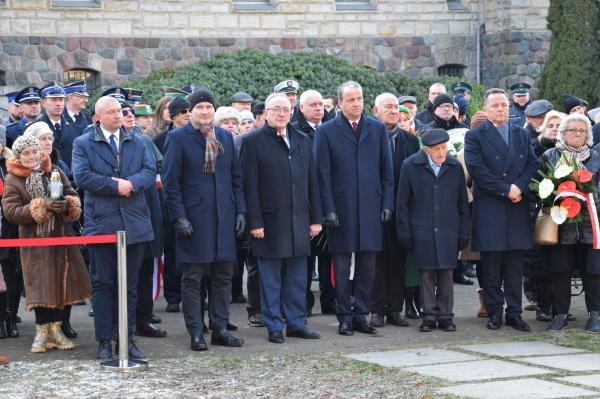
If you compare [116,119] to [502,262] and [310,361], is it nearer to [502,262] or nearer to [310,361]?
[310,361]

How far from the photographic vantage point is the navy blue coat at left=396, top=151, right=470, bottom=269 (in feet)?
37.0

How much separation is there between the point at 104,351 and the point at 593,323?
13.9ft

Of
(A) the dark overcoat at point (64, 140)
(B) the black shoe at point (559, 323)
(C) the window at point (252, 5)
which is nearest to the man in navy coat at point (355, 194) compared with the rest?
(B) the black shoe at point (559, 323)

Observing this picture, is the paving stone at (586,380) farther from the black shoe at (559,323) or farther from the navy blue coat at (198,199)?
the navy blue coat at (198,199)

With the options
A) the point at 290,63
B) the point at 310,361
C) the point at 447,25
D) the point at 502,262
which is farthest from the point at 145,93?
the point at 310,361

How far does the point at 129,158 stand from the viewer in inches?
401

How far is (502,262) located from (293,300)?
6.51 feet

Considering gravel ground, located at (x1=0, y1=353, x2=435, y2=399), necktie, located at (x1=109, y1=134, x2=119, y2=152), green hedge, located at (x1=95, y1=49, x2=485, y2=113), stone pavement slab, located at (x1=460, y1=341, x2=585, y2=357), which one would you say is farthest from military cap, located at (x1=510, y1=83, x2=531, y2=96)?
necktie, located at (x1=109, y1=134, x2=119, y2=152)

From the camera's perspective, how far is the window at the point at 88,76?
77.0ft

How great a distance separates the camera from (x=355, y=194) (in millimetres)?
11273

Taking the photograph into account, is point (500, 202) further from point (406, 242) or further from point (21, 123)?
point (21, 123)

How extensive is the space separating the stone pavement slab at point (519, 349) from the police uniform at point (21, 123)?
5.09 meters

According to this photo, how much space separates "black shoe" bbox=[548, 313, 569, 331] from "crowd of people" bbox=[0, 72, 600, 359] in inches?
0.5

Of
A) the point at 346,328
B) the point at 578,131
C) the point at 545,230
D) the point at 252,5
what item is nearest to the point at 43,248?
the point at 346,328
